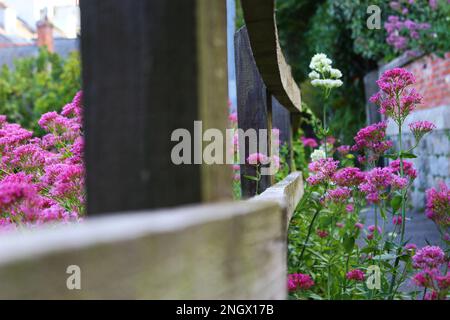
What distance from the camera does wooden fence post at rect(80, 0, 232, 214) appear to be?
658mm

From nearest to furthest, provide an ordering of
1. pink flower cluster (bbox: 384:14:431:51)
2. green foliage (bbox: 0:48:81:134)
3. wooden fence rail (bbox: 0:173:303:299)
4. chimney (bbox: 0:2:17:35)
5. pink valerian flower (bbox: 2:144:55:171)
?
wooden fence rail (bbox: 0:173:303:299), pink valerian flower (bbox: 2:144:55:171), pink flower cluster (bbox: 384:14:431:51), green foliage (bbox: 0:48:81:134), chimney (bbox: 0:2:17:35)

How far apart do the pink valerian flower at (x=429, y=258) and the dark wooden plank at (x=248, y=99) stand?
86 centimetres

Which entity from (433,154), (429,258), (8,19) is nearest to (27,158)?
(429,258)

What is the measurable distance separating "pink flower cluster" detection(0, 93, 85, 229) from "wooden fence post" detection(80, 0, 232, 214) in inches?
15.0

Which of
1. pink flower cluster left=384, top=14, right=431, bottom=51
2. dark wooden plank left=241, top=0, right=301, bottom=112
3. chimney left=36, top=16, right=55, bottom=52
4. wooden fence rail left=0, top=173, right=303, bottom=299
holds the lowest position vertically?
wooden fence rail left=0, top=173, right=303, bottom=299

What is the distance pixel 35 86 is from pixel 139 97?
17.9 metres

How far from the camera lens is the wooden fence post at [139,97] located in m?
0.66

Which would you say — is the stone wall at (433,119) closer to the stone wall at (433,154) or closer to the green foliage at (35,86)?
the stone wall at (433,154)

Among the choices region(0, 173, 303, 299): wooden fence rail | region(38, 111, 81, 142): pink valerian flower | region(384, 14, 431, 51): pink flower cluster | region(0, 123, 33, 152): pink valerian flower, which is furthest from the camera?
region(384, 14, 431, 51): pink flower cluster

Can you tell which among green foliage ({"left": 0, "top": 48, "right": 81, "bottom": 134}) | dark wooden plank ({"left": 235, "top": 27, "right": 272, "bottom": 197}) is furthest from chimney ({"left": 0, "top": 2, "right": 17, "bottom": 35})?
dark wooden plank ({"left": 235, "top": 27, "right": 272, "bottom": 197})

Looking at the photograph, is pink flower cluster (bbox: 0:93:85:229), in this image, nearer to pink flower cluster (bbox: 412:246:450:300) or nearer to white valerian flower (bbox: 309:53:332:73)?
pink flower cluster (bbox: 412:246:450:300)

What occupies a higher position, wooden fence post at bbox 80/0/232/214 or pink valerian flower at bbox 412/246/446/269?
wooden fence post at bbox 80/0/232/214

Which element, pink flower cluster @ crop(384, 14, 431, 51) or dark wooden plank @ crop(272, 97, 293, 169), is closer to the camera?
dark wooden plank @ crop(272, 97, 293, 169)
